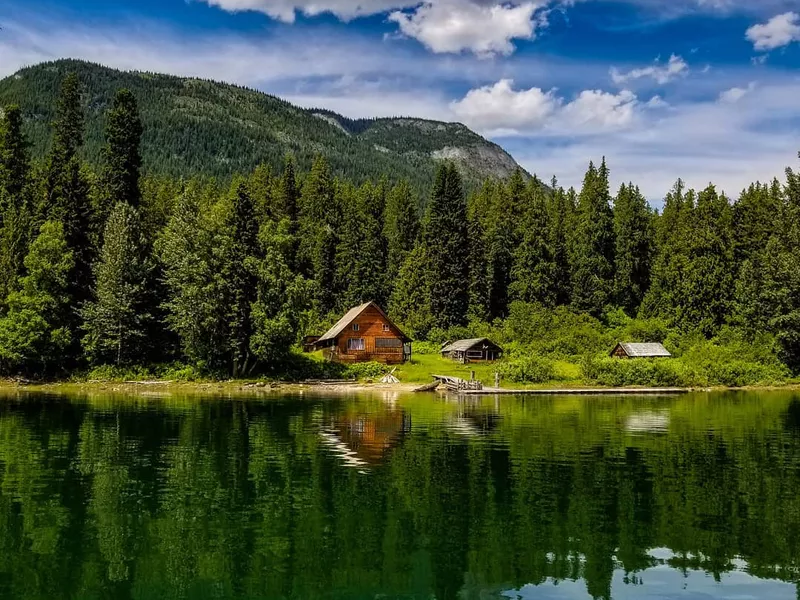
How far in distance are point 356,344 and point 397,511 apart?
6852cm

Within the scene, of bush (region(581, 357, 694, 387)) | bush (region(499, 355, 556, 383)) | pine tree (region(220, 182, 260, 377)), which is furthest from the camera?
bush (region(499, 355, 556, 383))

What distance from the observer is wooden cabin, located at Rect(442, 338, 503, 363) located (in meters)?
93.4

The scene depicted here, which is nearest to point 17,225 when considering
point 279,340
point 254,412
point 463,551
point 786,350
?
point 279,340

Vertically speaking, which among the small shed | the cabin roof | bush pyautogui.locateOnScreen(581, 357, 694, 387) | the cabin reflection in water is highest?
the cabin roof

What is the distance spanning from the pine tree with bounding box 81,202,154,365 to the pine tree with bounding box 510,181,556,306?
52470 millimetres

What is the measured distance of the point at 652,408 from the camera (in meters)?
59.9

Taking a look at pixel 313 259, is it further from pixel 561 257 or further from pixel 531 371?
pixel 531 371

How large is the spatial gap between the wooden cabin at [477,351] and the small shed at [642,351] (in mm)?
15437

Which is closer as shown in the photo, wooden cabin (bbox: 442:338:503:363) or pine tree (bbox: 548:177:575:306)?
wooden cabin (bbox: 442:338:503:363)

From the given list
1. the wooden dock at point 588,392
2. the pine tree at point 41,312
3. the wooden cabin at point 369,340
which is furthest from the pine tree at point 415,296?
the pine tree at point 41,312

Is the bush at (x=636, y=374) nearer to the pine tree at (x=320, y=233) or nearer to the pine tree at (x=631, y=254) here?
the pine tree at (x=631, y=254)

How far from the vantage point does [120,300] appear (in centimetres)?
7875

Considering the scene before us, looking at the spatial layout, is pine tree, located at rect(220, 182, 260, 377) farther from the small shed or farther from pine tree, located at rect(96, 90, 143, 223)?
the small shed

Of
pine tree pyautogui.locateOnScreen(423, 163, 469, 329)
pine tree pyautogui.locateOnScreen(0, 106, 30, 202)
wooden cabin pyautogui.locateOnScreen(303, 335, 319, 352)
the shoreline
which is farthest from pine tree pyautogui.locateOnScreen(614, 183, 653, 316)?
pine tree pyautogui.locateOnScreen(0, 106, 30, 202)
